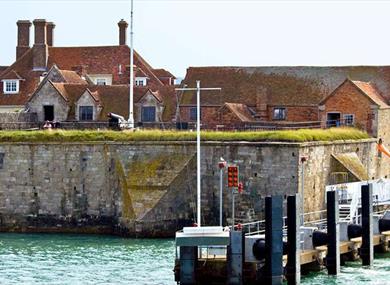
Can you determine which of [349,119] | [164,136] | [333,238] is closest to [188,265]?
[333,238]

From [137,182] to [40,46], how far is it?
29839mm

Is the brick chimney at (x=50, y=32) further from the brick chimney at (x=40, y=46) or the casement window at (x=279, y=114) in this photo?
the casement window at (x=279, y=114)

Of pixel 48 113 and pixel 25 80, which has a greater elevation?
pixel 25 80

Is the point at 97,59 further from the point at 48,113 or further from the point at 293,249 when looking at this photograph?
the point at 293,249

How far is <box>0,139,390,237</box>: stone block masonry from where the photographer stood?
6300cm

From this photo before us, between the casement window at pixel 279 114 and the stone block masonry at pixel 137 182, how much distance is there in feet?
26.9

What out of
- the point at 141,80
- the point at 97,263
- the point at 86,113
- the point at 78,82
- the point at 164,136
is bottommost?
the point at 97,263

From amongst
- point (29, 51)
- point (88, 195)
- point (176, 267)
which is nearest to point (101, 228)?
point (88, 195)

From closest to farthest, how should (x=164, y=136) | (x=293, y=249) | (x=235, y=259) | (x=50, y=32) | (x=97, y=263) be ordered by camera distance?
(x=235, y=259), (x=293, y=249), (x=97, y=263), (x=164, y=136), (x=50, y=32)

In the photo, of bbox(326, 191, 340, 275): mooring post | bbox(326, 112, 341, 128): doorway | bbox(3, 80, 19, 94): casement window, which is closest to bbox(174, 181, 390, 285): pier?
bbox(326, 191, 340, 275): mooring post

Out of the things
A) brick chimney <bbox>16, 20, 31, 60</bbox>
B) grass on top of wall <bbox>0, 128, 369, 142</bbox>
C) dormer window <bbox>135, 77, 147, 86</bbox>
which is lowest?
grass on top of wall <bbox>0, 128, 369, 142</bbox>

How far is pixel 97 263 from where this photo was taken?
54844 mm

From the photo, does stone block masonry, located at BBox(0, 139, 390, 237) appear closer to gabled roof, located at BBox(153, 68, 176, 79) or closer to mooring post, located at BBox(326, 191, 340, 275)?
mooring post, located at BBox(326, 191, 340, 275)

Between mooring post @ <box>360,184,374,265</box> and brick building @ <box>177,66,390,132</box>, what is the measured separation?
18638 mm
